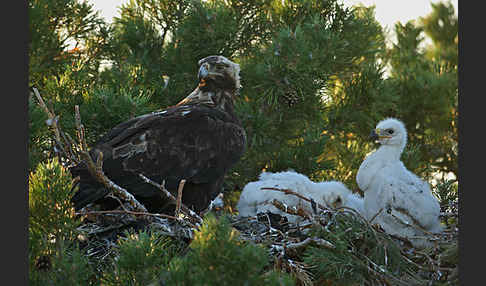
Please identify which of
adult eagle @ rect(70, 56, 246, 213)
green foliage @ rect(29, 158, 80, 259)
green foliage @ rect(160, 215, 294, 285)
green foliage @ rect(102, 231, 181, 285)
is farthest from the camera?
adult eagle @ rect(70, 56, 246, 213)

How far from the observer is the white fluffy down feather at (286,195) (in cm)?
507

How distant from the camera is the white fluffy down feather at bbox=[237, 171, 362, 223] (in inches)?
199

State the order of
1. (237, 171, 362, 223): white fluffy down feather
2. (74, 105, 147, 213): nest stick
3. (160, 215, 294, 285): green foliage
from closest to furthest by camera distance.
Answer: (160, 215, 294, 285): green foliage
(74, 105, 147, 213): nest stick
(237, 171, 362, 223): white fluffy down feather

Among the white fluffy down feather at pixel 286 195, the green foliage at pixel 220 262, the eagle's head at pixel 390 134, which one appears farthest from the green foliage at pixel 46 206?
the eagle's head at pixel 390 134

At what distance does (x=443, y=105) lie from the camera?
7223 mm

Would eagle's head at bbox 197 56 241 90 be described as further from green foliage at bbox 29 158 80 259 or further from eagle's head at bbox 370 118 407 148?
green foliage at bbox 29 158 80 259

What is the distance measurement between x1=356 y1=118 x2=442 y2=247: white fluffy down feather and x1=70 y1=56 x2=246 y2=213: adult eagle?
3.51 ft

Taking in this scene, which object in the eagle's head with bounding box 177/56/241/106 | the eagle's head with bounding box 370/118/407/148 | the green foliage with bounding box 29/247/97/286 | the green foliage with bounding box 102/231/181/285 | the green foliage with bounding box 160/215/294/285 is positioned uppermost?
the eagle's head with bounding box 177/56/241/106

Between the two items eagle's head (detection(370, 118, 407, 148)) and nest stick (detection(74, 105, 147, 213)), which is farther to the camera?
eagle's head (detection(370, 118, 407, 148))

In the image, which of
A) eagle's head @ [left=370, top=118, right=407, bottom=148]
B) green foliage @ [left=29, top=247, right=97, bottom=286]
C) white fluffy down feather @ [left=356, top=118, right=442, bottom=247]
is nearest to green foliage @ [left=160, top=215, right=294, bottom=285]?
green foliage @ [left=29, top=247, right=97, bottom=286]

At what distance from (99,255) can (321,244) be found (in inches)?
53.5

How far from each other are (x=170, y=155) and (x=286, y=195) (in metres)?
1.15

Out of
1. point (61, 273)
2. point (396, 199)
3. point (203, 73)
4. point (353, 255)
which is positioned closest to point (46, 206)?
point (61, 273)

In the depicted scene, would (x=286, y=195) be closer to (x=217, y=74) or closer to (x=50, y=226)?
(x=217, y=74)
